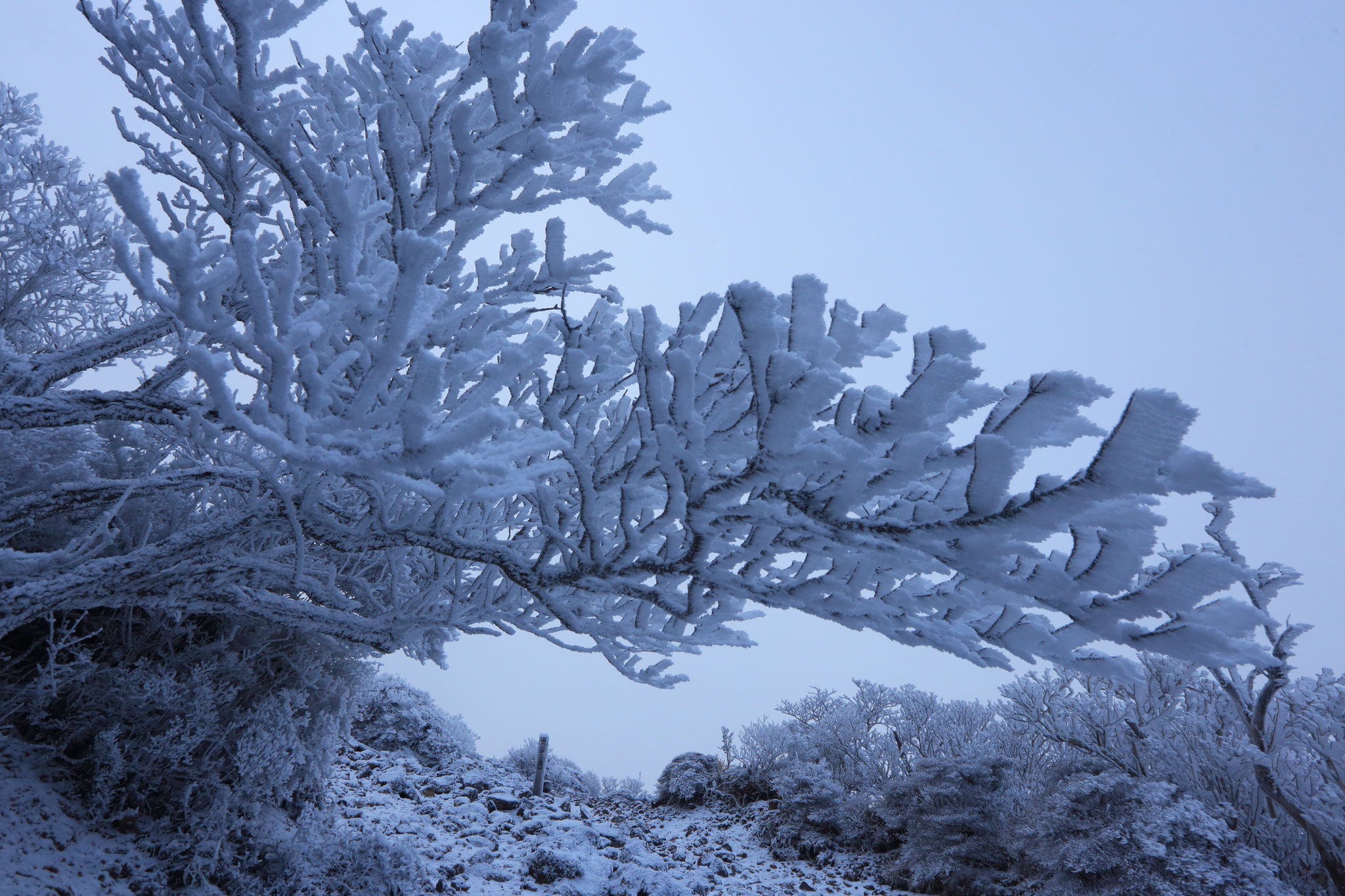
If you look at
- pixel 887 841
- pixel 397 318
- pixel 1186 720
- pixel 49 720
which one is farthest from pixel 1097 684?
pixel 49 720

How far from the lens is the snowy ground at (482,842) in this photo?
4.36m

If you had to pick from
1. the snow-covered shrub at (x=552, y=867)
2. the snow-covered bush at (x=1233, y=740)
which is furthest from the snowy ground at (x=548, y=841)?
the snow-covered bush at (x=1233, y=740)

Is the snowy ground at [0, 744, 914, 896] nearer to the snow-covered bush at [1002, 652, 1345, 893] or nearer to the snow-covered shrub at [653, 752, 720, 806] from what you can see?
the snow-covered shrub at [653, 752, 720, 806]

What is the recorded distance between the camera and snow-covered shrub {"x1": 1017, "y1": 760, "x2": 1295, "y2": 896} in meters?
5.44

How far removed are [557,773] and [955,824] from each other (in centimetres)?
752

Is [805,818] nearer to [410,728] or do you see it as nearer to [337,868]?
[337,868]

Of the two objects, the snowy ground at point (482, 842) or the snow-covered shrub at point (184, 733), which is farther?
the snow-covered shrub at point (184, 733)

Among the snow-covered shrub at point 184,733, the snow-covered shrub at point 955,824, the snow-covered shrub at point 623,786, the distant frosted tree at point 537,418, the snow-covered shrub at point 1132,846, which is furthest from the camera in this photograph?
the snow-covered shrub at point 623,786

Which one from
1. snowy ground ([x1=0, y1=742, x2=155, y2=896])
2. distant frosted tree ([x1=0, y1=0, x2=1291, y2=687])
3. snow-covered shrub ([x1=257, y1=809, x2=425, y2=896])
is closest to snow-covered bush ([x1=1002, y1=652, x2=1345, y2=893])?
distant frosted tree ([x1=0, y1=0, x2=1291, y2=687])

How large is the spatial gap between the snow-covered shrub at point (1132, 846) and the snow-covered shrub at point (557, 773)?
7507 mm

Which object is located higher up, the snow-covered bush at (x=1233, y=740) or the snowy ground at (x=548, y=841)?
the snow-covered bush at (x=1233, y=740)

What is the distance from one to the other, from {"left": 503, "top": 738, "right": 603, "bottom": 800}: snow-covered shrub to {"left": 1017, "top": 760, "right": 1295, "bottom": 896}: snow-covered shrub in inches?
296

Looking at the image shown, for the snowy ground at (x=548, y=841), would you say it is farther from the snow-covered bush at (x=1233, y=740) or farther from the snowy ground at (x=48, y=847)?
the snow-covered bush at (x=1233, y=740)

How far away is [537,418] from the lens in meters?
3.75
